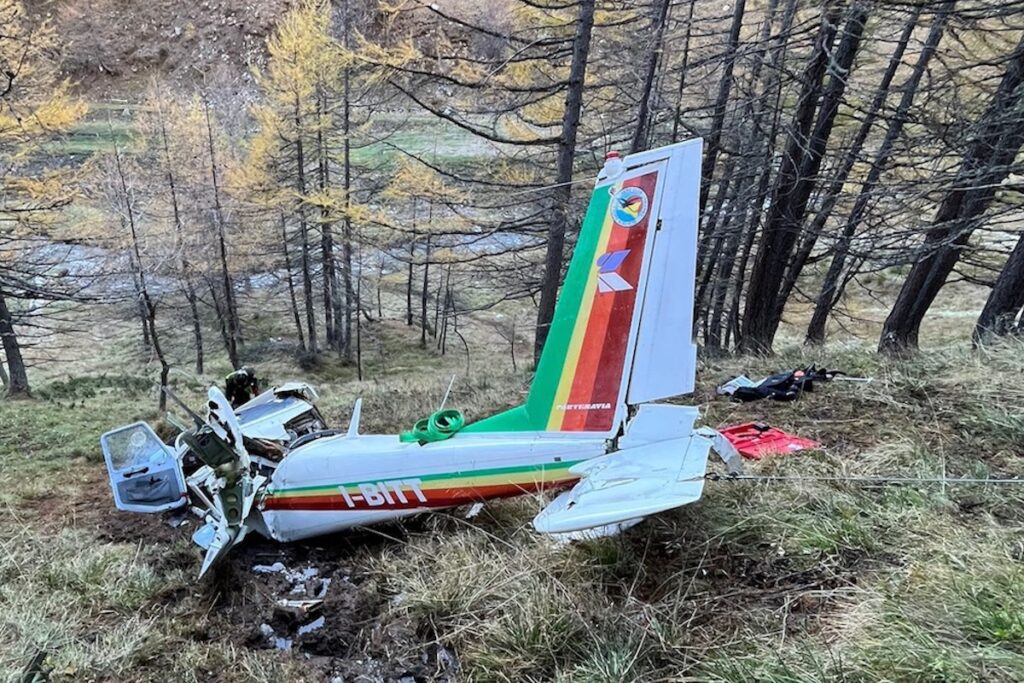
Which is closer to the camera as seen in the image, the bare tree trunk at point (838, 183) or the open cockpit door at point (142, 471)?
the open cockpit door at point (142, 471)

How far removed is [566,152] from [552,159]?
5188 millimetres

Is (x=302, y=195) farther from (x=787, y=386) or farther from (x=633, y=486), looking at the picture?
(x=633, y=486)

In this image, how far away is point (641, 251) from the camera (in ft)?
10.9

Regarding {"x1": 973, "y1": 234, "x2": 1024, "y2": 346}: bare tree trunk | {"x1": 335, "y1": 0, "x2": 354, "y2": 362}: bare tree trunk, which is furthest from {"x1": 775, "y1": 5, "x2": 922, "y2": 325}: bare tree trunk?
{"x1": 335, "y1": 0, "x2": 354, "y2": 362}: bare tree trunk

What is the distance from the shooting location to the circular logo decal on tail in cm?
334

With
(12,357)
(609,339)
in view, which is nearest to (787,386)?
(609,339)

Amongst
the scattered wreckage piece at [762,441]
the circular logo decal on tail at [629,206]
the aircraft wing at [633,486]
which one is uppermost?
the circular logo decal on tail at [629,206]

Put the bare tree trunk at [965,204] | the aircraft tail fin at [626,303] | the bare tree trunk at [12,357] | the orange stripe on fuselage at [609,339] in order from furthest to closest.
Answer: the bare tree trunk at [12,357] → the bare tree trunk at [965,204] → the orange stripe on fuselage at [609,339] → the aircraft tail fin at [626,303]

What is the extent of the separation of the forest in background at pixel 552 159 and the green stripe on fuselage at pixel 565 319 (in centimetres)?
124

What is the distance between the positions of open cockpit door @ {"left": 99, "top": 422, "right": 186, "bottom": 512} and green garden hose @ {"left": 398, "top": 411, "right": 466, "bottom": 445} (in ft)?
9.48

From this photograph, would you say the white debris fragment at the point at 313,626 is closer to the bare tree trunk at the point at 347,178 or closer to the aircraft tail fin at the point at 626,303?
the aircraft tail fin at the point at 626,303

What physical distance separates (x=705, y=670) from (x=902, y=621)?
72cm

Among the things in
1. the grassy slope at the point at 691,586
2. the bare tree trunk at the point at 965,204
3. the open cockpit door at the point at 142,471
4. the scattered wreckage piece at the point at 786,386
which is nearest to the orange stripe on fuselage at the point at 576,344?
the grassy slope at the point at 691,586

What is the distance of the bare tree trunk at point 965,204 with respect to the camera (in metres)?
5.87
